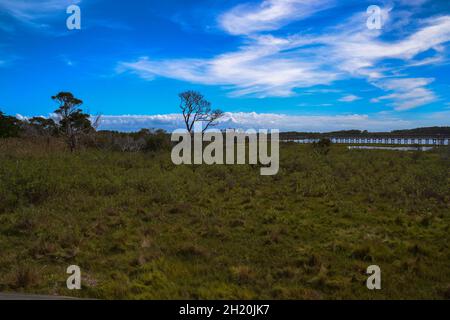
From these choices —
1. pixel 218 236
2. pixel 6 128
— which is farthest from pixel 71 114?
pixel 218 236

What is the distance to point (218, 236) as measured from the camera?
741 cm

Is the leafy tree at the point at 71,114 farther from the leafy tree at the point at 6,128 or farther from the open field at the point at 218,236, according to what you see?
the open field at the point at 218,236

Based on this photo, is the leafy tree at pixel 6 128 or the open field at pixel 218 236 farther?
the leafy tree at pixel 6 128

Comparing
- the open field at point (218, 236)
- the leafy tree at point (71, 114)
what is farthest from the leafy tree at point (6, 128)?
the open field at point (218, 236)

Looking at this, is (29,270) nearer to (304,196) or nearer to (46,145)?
(304,196)

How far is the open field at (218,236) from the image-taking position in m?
4.96

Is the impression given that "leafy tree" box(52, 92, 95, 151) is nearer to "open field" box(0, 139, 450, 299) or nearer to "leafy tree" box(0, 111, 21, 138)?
"leafy tree" box(0, 111, 21, 138)

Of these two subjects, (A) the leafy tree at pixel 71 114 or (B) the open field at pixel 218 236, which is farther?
(A) the leafy tree at pixel 71 114

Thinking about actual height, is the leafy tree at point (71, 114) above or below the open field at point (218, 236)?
above

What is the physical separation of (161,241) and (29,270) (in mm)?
2626

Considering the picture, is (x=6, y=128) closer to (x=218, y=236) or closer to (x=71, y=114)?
(x=71, y=114)

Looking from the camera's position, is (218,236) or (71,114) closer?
(218,236)

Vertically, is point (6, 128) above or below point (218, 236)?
above
